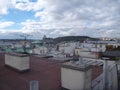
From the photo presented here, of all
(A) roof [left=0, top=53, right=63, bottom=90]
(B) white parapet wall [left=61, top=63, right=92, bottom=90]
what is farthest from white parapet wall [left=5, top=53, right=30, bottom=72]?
(B) white parapet wall [left=61, top=63, right=92, bottom=90]

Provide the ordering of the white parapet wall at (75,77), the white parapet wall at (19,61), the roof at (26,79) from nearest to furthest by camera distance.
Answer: the white parapet wall at (75,77) → the roof at (26,79) → the white parapet wall at (19,61)

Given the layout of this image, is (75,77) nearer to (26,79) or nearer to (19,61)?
(26,79)

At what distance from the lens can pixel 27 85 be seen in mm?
9078

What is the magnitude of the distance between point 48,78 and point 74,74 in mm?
2537

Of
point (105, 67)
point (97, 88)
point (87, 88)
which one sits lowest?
point (97, 88)

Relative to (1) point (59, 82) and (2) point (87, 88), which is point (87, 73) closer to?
(2) point (87, 88)

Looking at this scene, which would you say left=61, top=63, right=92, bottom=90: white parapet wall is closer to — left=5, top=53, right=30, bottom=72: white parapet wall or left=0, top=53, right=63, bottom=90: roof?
left=0, top=53, right=63, bottom=90: roof

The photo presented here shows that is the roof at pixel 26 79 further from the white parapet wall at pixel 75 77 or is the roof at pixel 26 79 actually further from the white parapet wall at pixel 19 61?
the white parapet wall at pixel 75 77

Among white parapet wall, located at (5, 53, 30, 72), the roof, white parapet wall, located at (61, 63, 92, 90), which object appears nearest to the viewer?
white parapet wall, located at (61, 63, 92, 90)

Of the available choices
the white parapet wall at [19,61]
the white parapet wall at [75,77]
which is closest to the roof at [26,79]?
the white parapet wall at [19,61]

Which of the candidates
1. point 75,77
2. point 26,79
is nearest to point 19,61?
point 26,79

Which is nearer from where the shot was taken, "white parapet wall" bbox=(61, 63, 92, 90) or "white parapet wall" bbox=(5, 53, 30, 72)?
"white parapet wall" bbox=(61, 63, 92, 90)

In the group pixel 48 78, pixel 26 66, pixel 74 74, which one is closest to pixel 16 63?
pixel 26 66

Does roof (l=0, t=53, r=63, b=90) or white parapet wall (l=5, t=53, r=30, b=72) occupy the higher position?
white parapet wall (l=5, t=53, r=30, b=72)
